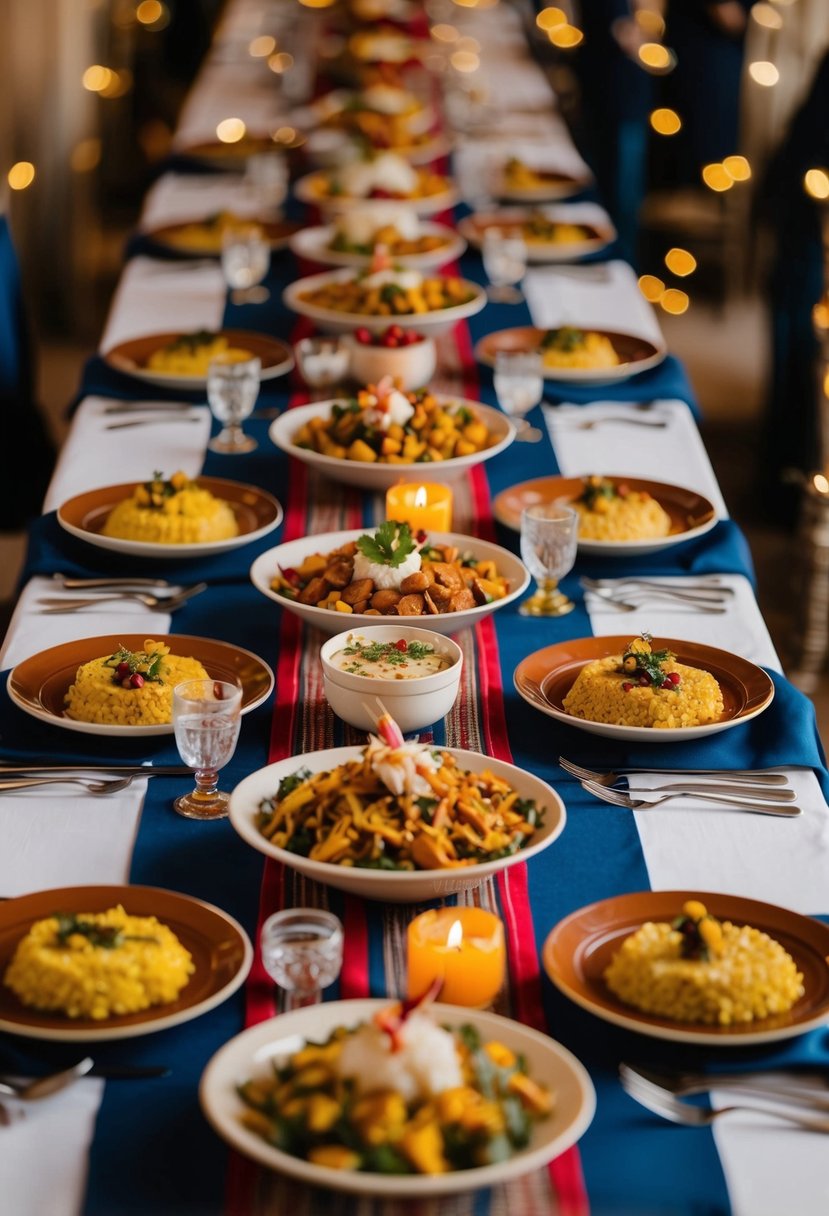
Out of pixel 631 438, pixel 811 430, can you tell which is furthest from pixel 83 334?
pixel 631 438

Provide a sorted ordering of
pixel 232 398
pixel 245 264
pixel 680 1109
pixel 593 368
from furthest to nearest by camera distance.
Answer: pixel 245 264 → pixel 593 368 → pixel 232 398 → pixel 680 1109

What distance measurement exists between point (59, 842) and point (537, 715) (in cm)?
56

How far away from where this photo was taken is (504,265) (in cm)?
325

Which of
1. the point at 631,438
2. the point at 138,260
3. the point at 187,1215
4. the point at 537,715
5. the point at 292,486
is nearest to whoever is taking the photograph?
the point at 187,1215

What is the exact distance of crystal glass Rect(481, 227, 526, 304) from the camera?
321 centimetres

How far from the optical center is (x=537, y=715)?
1.74 metres

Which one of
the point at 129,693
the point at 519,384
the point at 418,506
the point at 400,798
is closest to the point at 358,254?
the point at 519,384

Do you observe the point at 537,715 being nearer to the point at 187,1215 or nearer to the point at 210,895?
the point at 210,895

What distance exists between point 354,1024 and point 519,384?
62.6 inches

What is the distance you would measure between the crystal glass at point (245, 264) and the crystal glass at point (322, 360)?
0.58m

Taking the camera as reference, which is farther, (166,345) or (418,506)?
(166,345)

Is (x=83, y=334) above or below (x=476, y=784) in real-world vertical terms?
below

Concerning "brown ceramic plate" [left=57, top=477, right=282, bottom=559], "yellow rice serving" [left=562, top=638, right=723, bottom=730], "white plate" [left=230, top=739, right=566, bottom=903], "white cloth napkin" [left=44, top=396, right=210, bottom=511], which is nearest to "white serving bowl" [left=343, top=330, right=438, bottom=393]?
"white cloth napkin" [left=44, top=396, right=210, bottom=511]

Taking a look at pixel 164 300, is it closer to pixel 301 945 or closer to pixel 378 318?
pixel 378 318
